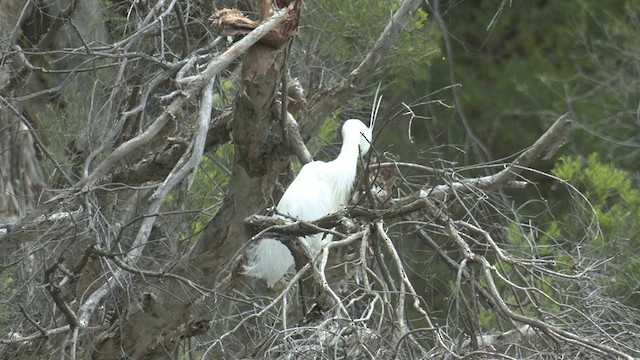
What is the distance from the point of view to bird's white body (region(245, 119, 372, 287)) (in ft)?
11.5

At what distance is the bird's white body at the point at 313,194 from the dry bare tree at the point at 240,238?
5.5 inches

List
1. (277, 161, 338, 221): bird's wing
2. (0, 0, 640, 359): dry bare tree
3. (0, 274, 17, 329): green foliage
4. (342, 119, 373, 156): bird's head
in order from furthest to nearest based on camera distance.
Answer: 1. (277, 161, 338, 221): bird's wing
2. (342, 119, 373, 156): bird's head
3. (0, 274, 17, 329): green foliage
4. (0, 0, 640, 359): dry bare tree

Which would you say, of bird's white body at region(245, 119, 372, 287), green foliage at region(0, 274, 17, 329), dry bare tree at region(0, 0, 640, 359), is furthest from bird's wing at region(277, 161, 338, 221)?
green foliage at region(0, 274, 17, 329)

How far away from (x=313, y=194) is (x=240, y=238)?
2.43ft

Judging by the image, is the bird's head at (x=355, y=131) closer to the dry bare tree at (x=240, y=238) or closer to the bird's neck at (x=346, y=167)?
the bird's neck at (x=346, y=167)

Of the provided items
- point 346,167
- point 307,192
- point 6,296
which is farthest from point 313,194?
point 6,296

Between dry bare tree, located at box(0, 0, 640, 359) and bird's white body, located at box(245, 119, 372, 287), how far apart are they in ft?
0.46

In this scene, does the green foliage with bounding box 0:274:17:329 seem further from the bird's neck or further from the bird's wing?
the bird's neck

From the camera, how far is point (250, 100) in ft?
8.98

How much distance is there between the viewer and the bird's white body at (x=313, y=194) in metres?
3.51

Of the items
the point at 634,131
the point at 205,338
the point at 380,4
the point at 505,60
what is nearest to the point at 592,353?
the point at 205,338

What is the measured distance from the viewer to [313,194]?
11.9ft

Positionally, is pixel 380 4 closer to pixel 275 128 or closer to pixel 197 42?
pixel 197 42

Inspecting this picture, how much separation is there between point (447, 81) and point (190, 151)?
12.9 ft
